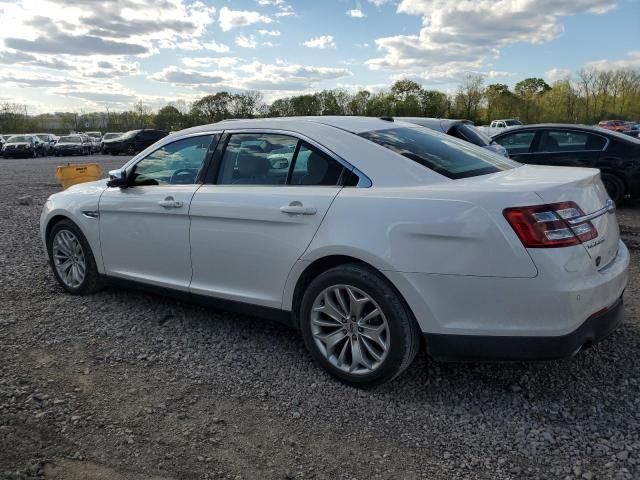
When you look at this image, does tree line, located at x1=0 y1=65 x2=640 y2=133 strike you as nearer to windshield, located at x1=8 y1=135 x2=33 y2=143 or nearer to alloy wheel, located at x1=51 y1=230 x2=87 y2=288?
windshield, located at x1=8 y1=135 x2=33 y2=143

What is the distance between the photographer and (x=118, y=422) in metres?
2.97

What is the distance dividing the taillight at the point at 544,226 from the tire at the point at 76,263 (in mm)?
3630

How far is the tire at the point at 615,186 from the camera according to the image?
29.2 ft

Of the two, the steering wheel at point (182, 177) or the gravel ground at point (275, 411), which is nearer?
the gravel ground at point (275, 411)

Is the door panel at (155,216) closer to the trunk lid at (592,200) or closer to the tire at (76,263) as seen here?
the tire at (76,263)

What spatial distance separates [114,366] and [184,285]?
0.75m

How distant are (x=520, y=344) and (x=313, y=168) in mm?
1594

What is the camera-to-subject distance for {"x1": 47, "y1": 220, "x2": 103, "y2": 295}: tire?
15.9ft

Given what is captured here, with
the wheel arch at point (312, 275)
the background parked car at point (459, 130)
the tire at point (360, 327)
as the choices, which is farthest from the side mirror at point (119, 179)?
the background parked car at point (459, 130)

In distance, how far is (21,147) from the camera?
117ft

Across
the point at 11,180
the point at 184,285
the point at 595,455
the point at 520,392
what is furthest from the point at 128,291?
the point at 11,180

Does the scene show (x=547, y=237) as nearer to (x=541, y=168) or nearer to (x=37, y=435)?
(x=541, y=168)

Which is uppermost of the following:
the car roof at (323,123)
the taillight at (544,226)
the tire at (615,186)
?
the car roof at (323,123)

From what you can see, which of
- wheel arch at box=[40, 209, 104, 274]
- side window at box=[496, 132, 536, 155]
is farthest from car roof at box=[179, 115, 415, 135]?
side window at box=[496, 132, 536, 155]
